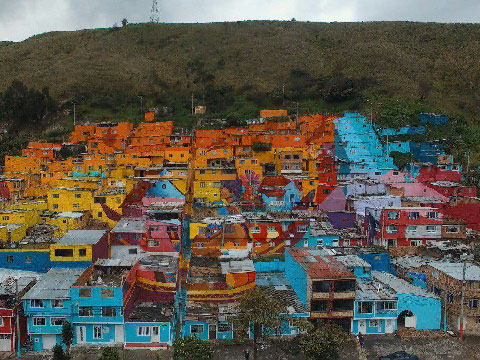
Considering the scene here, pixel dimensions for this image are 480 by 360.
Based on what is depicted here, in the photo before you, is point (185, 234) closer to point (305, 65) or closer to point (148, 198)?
point (148, 198)

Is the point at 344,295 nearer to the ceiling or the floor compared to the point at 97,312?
nearer to the ceiling

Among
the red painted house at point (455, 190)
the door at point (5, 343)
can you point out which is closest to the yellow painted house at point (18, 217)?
the door at point (5, 343)

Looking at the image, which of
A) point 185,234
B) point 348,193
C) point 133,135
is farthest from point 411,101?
point 185,234

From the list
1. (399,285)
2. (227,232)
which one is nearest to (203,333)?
(227,232)

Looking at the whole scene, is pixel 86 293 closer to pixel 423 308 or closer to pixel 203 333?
pixel 203 333

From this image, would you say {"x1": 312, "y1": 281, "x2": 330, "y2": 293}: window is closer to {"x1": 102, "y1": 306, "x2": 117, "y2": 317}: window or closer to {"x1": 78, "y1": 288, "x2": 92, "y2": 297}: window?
{"x1": 102, "y1": 306, "x2": 117, "y2": 317}: window
